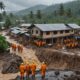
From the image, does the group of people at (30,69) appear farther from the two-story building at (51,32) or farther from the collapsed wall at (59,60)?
the two-story building at (51,32)

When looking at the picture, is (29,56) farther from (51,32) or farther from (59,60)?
(51,32)

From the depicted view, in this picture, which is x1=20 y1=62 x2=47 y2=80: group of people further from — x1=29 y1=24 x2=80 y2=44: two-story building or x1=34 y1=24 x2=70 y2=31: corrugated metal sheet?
x1=34 y1=24 x2=70 y2=31: corrugated metal sheet

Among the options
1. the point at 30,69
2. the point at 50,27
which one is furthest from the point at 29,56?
the point at 30,69

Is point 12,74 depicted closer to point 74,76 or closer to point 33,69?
point 33,69

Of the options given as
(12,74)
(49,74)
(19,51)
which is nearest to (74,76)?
(49,74)

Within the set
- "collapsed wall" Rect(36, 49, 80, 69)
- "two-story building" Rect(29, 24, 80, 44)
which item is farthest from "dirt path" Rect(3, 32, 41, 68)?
"two-story building" Rect(29, 24, 80, 44)

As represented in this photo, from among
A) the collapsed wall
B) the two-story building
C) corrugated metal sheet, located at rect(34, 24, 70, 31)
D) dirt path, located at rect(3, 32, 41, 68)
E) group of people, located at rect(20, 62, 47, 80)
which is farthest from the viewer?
corrugated metal sheet, located at rect(34, 24, 70, 31)
